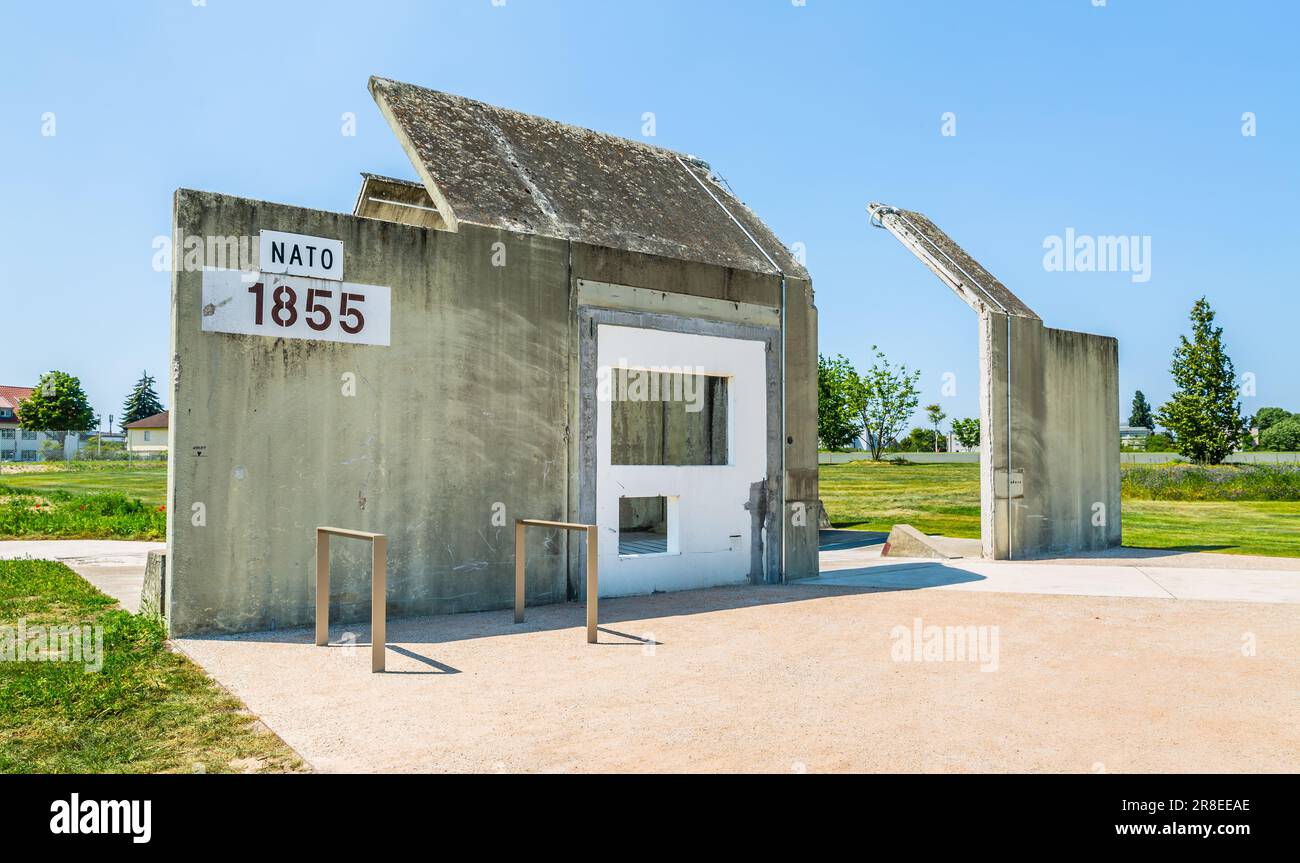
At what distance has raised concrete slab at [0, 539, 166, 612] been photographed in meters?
9.95

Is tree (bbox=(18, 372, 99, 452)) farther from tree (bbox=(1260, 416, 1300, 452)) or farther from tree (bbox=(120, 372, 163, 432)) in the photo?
tree (bbox=(1260, 416, 1300, 452))

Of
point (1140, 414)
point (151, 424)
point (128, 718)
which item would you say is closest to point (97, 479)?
point (128, 718)

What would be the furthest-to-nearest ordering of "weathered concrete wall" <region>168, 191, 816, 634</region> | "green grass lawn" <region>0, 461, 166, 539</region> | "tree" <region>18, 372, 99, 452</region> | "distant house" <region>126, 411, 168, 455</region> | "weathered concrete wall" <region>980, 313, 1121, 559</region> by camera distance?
"distant house" <region>126, 411, 168, 455</region> < "tree" <region>18, 372, 99, 452</region> < "green grass lawn" <region>0, 461, 166, 539</region> < "weathered concrete wall" <region>980, 313, 1121, 559</region> < "weathered concrete wall" <region>168, 191, 816, 634</region>

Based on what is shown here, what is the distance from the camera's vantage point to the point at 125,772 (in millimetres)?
4098

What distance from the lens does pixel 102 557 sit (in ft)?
42.3

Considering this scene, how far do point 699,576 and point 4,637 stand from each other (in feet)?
22.3

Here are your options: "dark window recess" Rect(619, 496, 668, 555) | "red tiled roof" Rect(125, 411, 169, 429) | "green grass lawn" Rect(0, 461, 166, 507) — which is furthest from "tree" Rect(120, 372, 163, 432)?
"dark window recess" Rect(619, 496, 668, 555)

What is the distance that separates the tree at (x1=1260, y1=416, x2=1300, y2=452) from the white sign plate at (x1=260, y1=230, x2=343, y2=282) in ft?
333

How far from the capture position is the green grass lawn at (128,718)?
13.9 ft

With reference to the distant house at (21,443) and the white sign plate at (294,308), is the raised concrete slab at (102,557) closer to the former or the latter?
the white sign plate at (294,308)

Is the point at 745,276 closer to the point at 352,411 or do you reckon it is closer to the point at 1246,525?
the point at 352,411

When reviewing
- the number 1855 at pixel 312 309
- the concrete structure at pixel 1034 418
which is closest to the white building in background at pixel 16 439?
the number 1855 at pixel 312 309

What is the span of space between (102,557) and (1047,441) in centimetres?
1464
